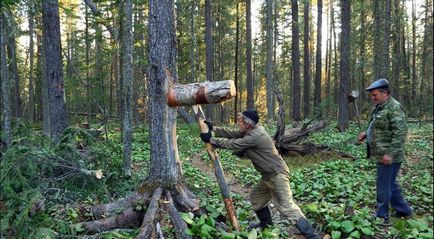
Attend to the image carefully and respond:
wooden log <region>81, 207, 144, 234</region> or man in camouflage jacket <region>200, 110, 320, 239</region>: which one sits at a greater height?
man in camouflage jacket <region>200, 110, 320, 239</region>

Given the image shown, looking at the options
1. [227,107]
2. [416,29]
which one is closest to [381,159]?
[416,29]

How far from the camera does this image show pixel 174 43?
20.2 ft

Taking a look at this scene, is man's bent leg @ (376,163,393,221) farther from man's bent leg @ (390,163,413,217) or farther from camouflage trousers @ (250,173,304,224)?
camouflage trousers @ (250,173,304,224)

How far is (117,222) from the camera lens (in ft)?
19.6

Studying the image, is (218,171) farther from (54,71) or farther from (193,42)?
(193,42)

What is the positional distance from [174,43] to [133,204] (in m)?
2.67

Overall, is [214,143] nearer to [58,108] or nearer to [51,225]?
[51,225]

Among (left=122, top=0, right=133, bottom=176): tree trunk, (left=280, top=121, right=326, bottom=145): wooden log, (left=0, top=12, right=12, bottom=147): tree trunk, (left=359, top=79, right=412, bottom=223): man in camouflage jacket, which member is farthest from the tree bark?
(left=280, top=121, right=326, bottom=145): wooden log

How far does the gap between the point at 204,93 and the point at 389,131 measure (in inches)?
110

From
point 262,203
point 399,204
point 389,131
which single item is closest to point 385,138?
point 389,131

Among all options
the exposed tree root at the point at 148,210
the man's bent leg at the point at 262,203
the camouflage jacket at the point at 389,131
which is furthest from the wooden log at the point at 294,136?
the exposed tree root at the point at 148,210

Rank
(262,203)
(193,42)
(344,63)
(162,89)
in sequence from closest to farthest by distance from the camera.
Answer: (162,89)
(262,203)
(344,63)
(193,42)

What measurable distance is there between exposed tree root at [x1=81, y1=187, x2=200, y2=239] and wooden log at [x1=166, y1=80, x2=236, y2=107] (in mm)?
1493

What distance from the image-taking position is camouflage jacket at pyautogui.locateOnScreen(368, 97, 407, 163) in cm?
549
